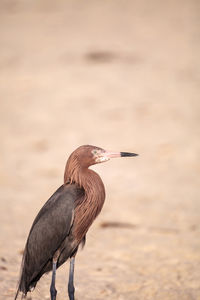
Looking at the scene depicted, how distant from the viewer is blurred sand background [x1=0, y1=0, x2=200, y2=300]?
709 cm

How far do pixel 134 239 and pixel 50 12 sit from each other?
16291mm

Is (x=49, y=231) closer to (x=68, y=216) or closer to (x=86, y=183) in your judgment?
(x=68, y=216)

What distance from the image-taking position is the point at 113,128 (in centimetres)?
1409

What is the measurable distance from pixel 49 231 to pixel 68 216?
0.26 meters

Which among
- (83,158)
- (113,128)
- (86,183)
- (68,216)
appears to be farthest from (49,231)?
(113,128)

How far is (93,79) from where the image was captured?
16734 millimetres

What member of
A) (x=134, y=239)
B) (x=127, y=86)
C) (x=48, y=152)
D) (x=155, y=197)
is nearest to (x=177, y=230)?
(x=134, y=239)

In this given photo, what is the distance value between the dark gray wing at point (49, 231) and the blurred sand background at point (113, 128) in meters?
0.65

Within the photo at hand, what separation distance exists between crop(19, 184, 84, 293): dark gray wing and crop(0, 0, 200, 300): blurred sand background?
0.65m

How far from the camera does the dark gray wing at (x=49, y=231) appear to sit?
4852 mm

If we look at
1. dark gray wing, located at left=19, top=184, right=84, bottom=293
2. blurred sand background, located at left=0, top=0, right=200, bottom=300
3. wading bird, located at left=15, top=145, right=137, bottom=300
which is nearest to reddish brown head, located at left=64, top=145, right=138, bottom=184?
wading bird, located at left=15, top=145, right=137, bottom=300

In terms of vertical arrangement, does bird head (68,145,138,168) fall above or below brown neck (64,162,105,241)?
above

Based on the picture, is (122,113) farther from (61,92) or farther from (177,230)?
(177,230)

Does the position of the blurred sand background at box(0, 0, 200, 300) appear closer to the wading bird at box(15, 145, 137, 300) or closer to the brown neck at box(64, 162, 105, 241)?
the wading bird at box(15, 145, 137, 300)
